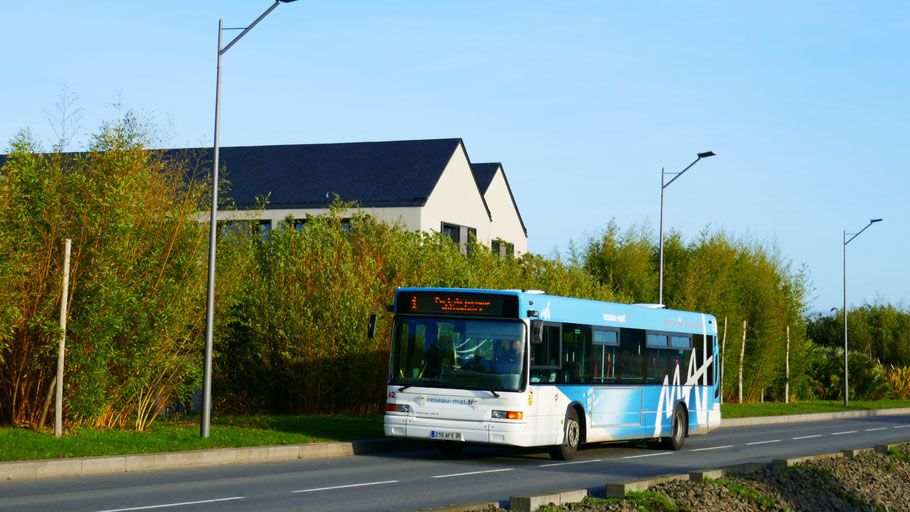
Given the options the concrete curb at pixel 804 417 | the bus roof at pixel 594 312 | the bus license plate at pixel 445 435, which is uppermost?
the bus roof at pixel 594 312

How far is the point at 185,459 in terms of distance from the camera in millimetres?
16250

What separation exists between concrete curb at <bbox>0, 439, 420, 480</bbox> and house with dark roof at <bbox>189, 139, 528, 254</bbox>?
24.7 m

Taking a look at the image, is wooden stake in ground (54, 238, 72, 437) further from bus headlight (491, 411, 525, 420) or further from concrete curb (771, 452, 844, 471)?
concrete curb (771, 452, 844, 471)

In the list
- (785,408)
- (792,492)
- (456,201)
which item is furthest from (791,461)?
(456,201)

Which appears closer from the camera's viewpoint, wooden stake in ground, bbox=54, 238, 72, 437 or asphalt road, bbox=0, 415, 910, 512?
asphalt road, bbox=0, 415, 910, 512

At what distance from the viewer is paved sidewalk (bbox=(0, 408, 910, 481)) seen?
46.0 ft

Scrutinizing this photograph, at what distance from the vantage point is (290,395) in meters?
27.6

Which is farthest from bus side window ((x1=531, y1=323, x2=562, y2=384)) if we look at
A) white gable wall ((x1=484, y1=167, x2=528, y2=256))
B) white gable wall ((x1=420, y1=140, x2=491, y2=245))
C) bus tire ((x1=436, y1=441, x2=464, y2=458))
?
white gable wall ((x1=484, y1=167, x2=528, y2=256))

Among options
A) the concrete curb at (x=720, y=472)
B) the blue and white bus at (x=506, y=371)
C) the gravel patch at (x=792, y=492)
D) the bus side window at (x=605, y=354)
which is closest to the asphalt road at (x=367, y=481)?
the blue and white bus at (x=506, y=371)

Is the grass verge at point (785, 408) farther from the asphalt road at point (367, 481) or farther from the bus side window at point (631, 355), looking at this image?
the bus side window at point (631, 355)

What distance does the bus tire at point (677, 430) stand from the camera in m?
22.4

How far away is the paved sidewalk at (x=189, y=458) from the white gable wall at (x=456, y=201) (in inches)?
970

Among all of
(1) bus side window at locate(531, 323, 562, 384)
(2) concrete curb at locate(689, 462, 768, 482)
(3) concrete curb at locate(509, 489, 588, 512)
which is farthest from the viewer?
(1) bus side window at locate(531, 323, 562, 384)

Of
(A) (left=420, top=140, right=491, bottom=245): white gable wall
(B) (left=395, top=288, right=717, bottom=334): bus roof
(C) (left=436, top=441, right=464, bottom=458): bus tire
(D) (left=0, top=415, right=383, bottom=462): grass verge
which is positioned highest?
(A) (left=420, top=140, right=491, bottom=245): white gable wall
